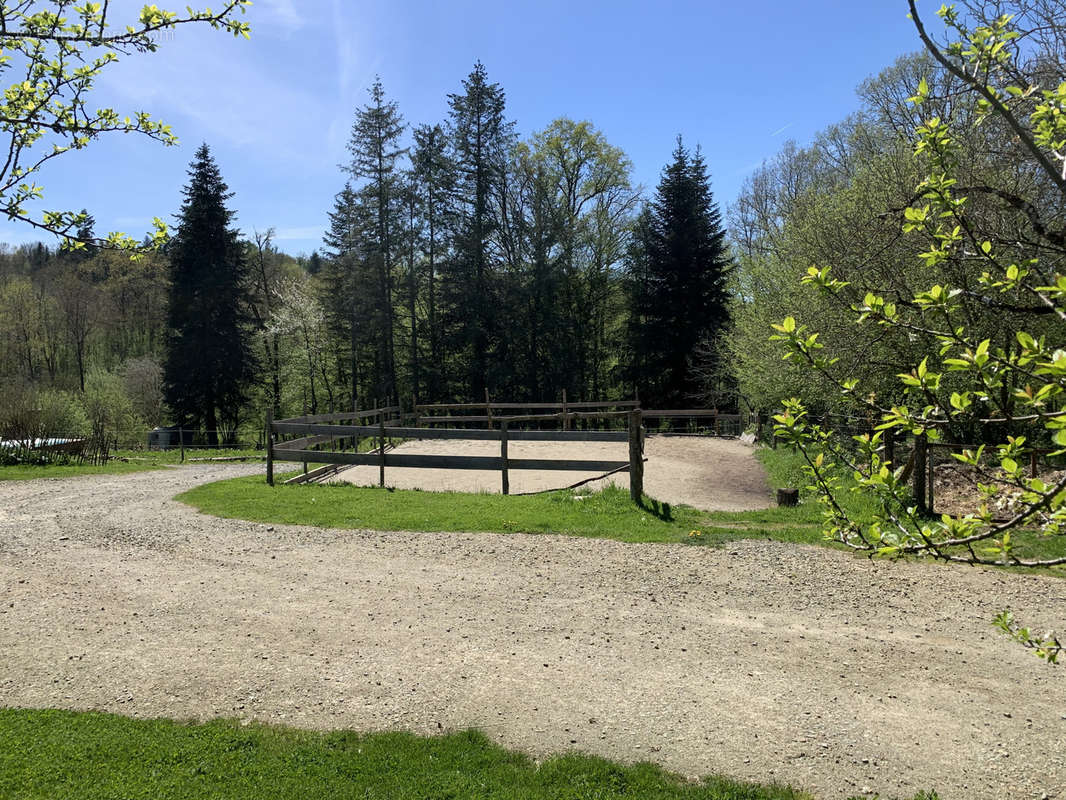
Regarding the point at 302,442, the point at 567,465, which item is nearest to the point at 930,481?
the point at 567,465

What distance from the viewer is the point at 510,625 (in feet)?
18.2

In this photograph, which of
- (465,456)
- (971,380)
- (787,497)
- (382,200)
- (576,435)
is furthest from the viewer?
(382,200)

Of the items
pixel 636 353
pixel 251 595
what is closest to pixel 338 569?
pixel 251 595

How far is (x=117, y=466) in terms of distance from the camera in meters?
17.6

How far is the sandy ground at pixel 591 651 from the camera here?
3697 millimetres

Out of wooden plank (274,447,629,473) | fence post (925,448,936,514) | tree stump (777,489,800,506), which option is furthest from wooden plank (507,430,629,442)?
fence post (925,448,936,514)

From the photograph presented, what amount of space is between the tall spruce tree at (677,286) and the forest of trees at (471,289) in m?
0.07

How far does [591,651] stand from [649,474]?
30.0 feet

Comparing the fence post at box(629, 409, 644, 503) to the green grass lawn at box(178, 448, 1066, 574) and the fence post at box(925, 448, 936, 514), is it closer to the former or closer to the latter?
the green grass lawn at box(178, 448, 1066, 574)

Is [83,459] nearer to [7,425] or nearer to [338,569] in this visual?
[7,425]

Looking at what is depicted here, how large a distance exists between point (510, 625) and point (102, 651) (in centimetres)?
319

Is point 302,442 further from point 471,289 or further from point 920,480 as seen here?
point 471,289

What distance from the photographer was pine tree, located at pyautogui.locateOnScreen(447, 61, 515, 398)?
30.1 meters

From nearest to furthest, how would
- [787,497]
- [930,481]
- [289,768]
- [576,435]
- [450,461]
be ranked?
[289,768] → [930,481] → [787,497] → [450,461] → [576,435]
